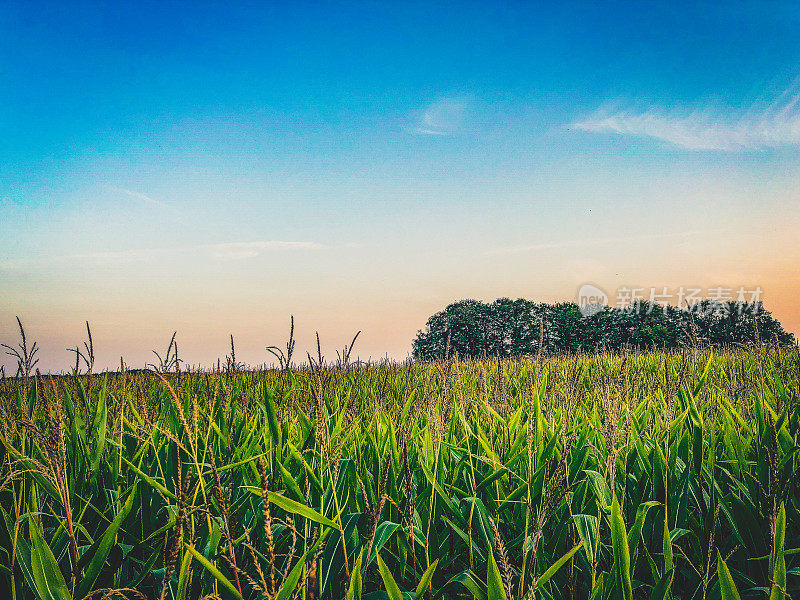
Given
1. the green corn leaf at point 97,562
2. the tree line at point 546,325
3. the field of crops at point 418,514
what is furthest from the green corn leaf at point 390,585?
the tree line at point 546,325

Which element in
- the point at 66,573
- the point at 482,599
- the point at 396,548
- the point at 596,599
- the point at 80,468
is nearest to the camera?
the point at 596,599

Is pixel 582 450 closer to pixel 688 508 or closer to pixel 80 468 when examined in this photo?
pixel 688 508

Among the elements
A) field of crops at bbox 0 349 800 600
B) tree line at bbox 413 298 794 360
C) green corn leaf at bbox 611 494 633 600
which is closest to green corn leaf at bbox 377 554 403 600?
field of crops at bbox 0 349 800 600

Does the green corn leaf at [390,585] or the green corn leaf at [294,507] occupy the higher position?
the green corn leaf at [294,507]

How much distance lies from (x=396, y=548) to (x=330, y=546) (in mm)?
525

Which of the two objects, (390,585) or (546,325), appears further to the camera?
(546,325)

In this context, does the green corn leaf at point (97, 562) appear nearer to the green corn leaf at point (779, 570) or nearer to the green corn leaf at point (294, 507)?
the green corn leaf at point (294, 507)

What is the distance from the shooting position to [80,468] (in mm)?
2730

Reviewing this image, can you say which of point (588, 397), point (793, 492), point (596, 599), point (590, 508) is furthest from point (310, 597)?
point (588, 397)

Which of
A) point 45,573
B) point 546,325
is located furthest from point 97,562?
point 546,325

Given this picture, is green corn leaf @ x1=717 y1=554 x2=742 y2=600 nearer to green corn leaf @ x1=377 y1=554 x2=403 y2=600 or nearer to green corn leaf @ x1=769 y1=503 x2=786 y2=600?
green corn leaf @ x1=769 y1=503 x2=786 y2=600

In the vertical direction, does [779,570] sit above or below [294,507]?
below

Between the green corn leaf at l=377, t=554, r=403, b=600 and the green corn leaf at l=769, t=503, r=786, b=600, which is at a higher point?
the green corn leaf at l=377, t=554, r=403, b=600

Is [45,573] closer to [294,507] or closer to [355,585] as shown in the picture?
[294,507]
